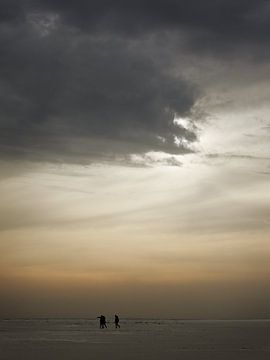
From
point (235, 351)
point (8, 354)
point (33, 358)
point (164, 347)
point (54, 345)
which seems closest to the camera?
point (33, 358)

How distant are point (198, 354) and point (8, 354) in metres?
10.3

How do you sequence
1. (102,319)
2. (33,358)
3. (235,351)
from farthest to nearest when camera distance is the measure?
1. (102,319)
2. (235,351)
3. (33,358)

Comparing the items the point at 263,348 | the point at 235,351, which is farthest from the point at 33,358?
the point at 263,348

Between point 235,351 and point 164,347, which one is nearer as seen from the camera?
point 235,351

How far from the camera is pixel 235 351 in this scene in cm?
3180

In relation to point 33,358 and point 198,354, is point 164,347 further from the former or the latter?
point 33,358

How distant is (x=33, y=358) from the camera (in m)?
27.7

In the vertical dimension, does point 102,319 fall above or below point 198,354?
above

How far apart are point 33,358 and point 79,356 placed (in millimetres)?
2556

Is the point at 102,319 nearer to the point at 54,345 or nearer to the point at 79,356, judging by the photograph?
the point at 54,345

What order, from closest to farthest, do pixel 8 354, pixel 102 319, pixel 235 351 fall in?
pixel 8 354
pixel 235 351
pixel 102 319

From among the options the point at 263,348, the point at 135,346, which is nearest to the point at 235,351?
the point at 263,348

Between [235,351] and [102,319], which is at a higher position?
[102,319]

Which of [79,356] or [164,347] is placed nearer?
[79,356]
